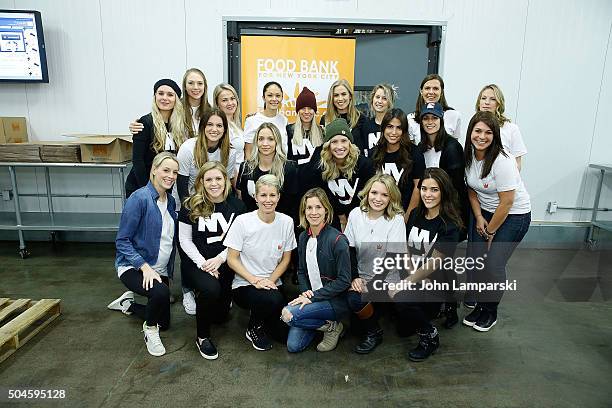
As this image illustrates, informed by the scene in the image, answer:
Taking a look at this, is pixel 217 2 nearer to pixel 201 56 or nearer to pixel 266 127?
pixel 201 56

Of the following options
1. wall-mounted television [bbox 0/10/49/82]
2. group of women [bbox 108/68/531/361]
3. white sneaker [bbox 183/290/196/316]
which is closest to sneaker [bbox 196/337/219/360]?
group of women [bbox 108/68/531/361]

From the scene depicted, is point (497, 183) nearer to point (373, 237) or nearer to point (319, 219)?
point (373, 237)

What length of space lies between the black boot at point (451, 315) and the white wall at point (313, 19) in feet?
7.81

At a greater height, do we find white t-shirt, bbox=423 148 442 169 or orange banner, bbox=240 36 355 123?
orange banner, bbox=240 36 355 123

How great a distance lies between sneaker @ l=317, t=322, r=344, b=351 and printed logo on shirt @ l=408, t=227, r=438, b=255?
2.43 ft

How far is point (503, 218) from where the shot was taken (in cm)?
275

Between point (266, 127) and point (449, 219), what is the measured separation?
54.2 inches

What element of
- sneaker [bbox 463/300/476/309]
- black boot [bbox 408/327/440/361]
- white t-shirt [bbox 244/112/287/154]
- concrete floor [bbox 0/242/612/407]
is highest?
white t-shirt [bbox 244/112/287/154]

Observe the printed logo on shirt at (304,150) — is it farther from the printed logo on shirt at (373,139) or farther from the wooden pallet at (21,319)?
the wooden pallet at (21,319)

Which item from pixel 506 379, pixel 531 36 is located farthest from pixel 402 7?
pixel 506 379

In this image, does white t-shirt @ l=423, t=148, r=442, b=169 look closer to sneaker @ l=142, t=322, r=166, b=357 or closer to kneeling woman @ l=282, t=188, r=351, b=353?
kneeling woman @ l=282, t=188, r=351, b=353

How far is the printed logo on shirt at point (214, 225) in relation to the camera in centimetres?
281

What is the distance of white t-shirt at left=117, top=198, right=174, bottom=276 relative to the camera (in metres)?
2.84

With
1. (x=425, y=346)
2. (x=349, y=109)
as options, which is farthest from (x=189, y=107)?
(x=425, y=346)
